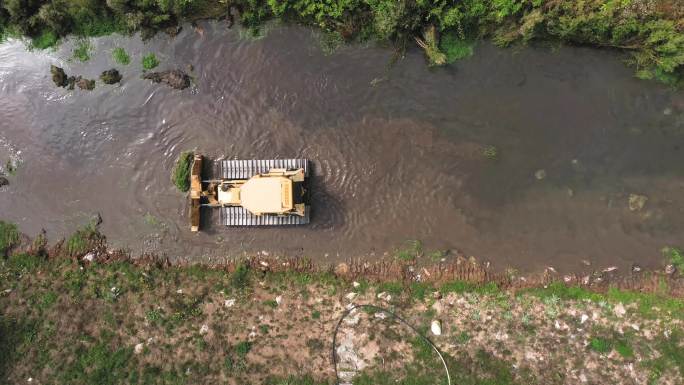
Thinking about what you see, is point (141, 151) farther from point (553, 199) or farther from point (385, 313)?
point (553, 199)

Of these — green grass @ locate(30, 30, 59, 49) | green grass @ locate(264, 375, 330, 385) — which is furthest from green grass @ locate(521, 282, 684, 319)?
green grass @ locate(30, 30, 59, 49)

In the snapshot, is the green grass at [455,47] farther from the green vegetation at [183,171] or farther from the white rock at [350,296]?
the green vegetation at [183,171]

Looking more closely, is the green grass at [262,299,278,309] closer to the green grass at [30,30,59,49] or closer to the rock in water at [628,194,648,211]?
the green grass at [30,30,59,49]

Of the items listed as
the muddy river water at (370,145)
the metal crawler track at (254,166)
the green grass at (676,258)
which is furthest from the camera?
the metal crawler track at (254,166)

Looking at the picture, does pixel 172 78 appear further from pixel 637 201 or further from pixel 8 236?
pixel 637 201

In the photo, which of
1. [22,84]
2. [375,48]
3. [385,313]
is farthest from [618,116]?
[22,84]

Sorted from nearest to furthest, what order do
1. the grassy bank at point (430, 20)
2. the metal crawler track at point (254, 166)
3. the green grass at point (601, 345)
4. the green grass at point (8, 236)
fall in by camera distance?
1. the grassy bank at point (430, 20)
2. the green grass at point (601, 345)
3. the metal crawler track at point (254, 166)
4. the green grass at point (8, 236)

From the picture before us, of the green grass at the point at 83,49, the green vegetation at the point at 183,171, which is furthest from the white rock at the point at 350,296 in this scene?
the green grass at the point at 83,49
